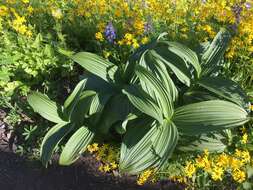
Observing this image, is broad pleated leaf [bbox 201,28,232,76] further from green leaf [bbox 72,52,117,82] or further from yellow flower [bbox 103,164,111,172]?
yellow flower [bbox 103,164,111,172]

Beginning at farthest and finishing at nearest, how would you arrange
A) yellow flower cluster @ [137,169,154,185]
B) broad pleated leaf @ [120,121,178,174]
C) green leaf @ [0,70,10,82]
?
green leaf @ [0,70,10,82], yellow flower cluster @ [137,169,154,185], broad pleated leaf @ [120,121,178,174]

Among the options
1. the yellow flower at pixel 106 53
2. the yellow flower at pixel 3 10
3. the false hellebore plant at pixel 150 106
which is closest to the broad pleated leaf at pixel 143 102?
the false hellebore plant at pixel 150 106

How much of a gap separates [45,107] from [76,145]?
1.60 ft

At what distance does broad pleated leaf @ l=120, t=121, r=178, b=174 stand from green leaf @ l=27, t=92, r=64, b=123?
700 millimetres

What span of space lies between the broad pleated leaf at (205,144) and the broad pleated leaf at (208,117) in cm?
20

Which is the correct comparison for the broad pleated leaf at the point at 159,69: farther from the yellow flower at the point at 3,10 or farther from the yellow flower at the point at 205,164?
the yellow flower at the point at 3,10

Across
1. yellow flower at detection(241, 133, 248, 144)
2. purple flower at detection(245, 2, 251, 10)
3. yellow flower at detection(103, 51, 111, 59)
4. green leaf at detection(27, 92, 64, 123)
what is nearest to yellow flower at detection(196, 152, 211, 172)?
yellow flower at detection(241, 133, 248, 144)

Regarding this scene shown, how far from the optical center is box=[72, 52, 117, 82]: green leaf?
3520 mm

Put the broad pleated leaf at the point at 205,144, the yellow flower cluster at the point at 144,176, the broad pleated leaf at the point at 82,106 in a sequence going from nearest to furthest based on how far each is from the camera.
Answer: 1. the yellow flower cluster at the point at 144,176
2. the broad pleated leaf at the point at 205,144
3. the broad pleated leaf at the point at 82,106

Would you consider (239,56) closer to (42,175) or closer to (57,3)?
(42,175)

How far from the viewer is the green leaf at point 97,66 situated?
352 centimetres

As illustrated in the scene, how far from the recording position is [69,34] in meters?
4.71

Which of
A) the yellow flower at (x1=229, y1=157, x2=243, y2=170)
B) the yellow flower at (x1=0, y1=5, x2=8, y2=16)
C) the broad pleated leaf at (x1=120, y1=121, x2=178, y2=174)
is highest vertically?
the yellow flower at (x1=0, y1=5, x2=8, y2=16)

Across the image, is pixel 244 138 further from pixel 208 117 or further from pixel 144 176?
pixel 144 176
